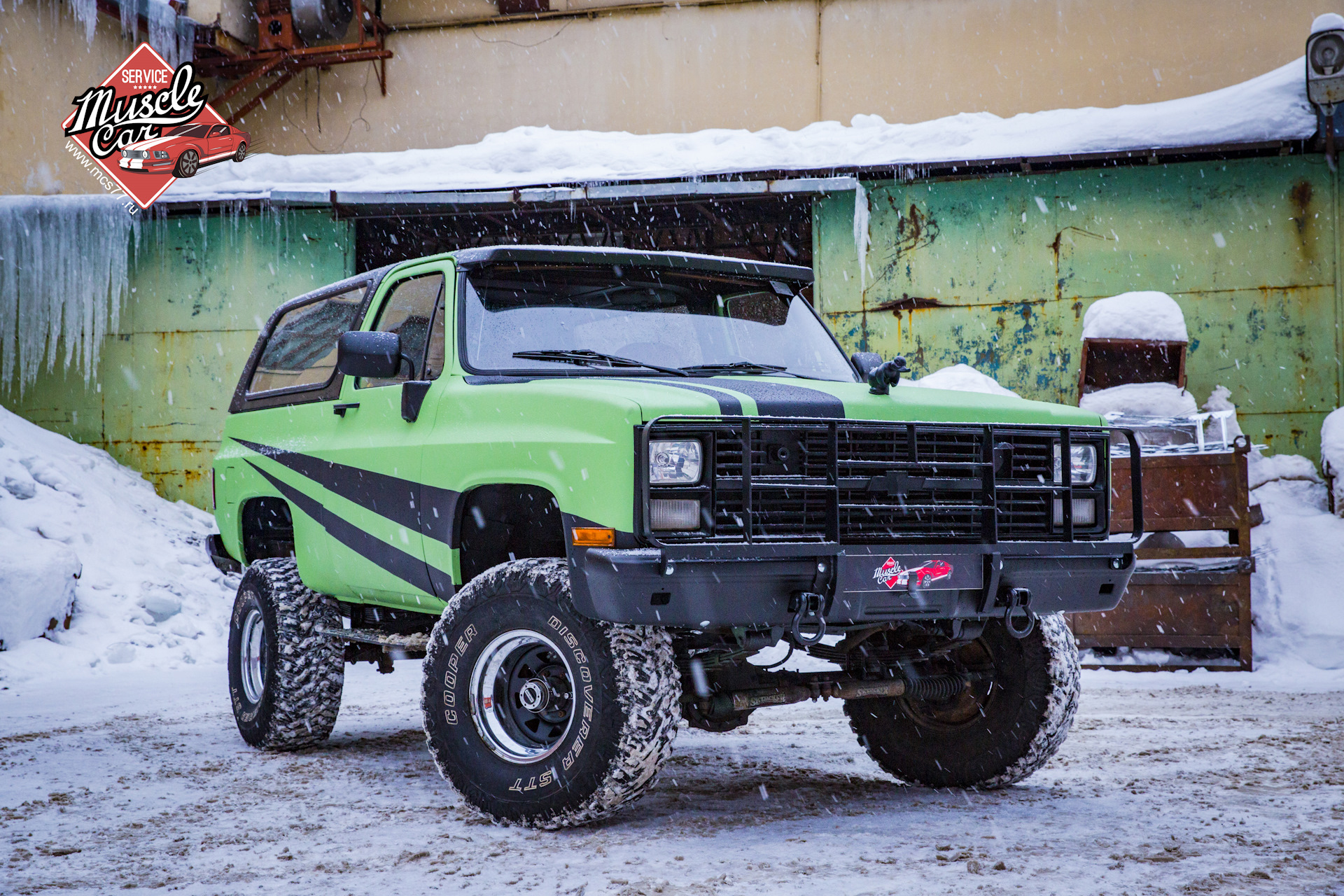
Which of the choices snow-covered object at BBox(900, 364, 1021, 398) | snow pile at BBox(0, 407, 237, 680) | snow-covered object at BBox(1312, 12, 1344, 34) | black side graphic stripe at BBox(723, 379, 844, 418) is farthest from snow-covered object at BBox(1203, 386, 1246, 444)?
snow pile at BBox(0, 407, 237, 680)

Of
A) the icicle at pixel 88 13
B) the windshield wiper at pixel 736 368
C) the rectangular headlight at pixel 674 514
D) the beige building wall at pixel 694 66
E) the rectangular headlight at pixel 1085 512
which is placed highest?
the icicle at pixel 88 13

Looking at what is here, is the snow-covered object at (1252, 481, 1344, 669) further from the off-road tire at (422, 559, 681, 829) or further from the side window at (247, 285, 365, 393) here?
the side window at (247, 285, 365, 393)

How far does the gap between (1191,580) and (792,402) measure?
5.83 meters

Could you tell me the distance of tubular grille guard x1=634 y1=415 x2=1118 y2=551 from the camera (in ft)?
12.2

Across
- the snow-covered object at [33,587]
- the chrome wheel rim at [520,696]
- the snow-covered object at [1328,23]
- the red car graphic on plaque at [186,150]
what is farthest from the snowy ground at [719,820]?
the red car graphic on plaque at [186,150]

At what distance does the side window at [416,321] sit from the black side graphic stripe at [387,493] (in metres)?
0.41

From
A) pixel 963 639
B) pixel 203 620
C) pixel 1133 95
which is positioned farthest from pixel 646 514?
pixel 1133 95

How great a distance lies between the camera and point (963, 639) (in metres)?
4.38

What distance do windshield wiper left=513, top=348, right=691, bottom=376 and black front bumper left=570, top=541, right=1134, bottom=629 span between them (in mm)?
1047

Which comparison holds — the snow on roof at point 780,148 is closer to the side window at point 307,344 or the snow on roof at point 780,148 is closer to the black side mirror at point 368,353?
the side window at point 307,344

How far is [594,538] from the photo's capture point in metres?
3.70

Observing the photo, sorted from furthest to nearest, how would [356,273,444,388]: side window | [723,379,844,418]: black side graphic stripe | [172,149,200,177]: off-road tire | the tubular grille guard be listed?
[172,149,200,177]: off-road tire, [356,273,444,388]: side window, [723,379,844,418]: black side graphic stripe, the tubular grille guard

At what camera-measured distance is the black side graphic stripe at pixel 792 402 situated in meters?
3.84

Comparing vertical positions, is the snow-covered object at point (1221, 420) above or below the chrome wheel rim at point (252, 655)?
above
